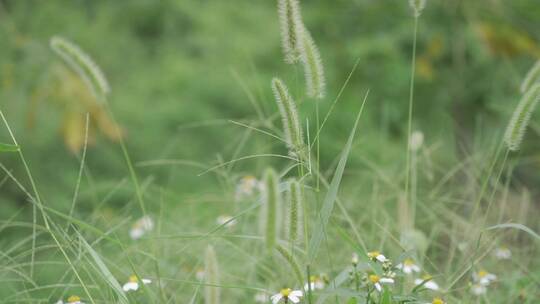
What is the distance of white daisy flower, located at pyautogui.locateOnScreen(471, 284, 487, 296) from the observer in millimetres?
1721

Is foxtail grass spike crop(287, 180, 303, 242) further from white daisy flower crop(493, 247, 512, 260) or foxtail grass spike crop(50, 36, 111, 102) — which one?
white daisy flower crop(493, 247, 512, 260)

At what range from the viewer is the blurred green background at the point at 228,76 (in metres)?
Answer: 3.44

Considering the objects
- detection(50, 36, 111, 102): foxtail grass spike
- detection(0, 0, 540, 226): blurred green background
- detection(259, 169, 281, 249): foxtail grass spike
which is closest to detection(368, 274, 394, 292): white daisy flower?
detection(259, 169, 281, 249): foxtail grass spike

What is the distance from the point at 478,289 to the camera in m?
1.73

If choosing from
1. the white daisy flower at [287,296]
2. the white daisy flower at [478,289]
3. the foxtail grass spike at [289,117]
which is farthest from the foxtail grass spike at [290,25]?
the white daisy flower at [478,289]

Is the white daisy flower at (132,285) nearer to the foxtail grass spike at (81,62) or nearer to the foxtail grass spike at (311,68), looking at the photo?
the foxtail grass spike at (81,62)

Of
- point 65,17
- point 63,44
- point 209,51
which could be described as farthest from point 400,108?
point 63,44

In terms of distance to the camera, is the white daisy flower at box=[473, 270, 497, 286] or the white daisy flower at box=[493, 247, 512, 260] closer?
the white daisy flower at box=[473, 270, 497, 286]

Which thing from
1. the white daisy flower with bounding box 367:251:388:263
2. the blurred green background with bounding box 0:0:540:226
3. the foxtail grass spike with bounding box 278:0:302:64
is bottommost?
the blurred green background with bounding box 0:0:540:226

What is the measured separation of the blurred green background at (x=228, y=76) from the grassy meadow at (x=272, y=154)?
16mm

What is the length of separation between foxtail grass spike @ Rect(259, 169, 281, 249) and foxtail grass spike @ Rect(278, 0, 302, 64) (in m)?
0.42

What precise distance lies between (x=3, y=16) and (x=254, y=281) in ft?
8.01

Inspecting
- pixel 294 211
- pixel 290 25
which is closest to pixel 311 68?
pixel 290 25

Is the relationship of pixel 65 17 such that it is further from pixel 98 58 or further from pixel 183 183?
pixel 183 183
